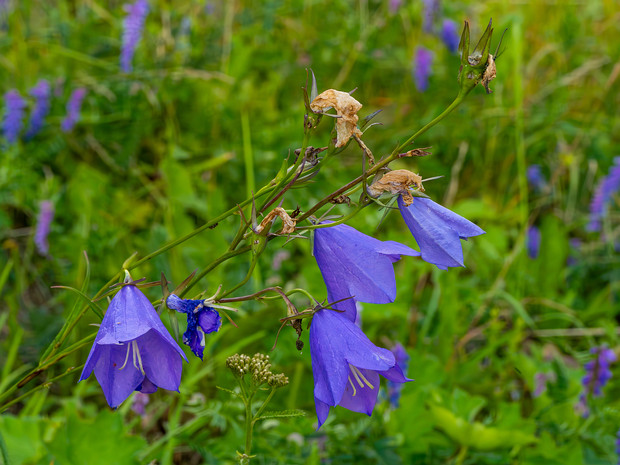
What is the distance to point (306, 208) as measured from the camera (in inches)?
90.2

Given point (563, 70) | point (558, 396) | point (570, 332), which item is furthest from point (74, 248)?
point (563, 70)

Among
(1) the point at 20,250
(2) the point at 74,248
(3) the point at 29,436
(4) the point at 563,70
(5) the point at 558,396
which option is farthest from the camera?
(4) the point at 563,70

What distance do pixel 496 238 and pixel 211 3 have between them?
8.00ft

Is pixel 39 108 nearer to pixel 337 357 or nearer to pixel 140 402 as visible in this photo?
pixel 140 402

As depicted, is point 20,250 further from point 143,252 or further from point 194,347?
point 194,347

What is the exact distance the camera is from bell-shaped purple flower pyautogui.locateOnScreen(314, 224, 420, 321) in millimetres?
1145

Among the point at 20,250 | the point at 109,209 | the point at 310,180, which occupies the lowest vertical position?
the point at 20,250

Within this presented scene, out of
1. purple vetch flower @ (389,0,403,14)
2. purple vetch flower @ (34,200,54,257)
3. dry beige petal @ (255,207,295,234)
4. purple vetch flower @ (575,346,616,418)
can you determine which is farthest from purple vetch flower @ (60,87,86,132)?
purple vetch flower @ (575,346,616,418)

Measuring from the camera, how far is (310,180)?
1.08 meters

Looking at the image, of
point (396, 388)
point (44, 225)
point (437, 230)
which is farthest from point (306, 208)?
point (437, 230)

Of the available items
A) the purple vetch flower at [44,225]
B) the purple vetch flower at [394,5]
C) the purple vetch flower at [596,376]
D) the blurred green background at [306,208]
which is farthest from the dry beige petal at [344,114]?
the purple vetch flower at [394,5]

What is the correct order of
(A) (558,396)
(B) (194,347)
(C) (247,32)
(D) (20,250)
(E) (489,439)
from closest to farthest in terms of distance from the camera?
(B) (194,347)
(E) (489,439)
(A) (558,396)
(D) (20,250)
(C) (247,32)

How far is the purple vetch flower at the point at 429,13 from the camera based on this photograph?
12.5 feet

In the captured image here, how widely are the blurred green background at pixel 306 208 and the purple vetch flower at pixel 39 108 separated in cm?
9
